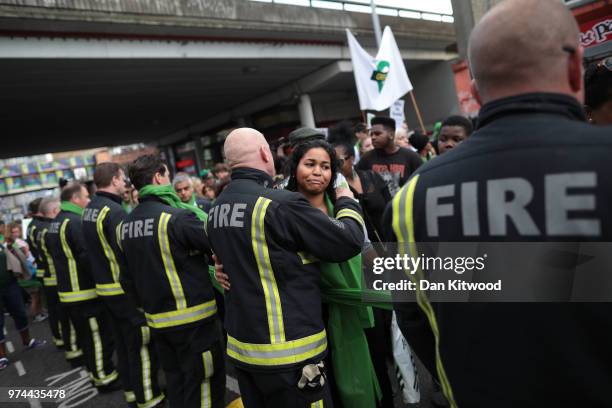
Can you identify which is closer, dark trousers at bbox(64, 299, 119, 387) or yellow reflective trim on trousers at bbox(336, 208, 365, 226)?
yellow reflective trim on trousers at bbox(336, 208, 365, 226)

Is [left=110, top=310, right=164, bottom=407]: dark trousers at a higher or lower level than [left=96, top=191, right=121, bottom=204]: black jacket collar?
lower

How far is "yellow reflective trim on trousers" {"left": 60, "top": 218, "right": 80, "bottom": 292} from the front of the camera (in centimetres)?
436

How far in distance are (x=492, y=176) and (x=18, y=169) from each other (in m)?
33.2

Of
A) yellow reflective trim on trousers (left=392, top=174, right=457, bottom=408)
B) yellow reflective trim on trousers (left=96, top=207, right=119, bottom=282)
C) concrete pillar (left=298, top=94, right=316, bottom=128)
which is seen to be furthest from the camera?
concrete pillar (left=298, top=94, right=316, bottom=128)

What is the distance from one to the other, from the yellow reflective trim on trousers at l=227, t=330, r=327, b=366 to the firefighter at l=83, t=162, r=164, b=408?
1.94 meters

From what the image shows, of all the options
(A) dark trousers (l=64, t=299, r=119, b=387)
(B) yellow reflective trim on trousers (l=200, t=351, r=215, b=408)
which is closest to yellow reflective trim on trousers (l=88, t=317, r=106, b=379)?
(A) dark trousers (l=64, t=299, r=119, b=387)

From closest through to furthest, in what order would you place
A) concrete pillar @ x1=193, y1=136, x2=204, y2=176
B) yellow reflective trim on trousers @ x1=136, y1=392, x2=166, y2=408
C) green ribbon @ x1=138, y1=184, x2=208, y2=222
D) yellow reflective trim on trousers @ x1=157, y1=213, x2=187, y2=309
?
yellow reflective trim on trousers @ x1=157, y1=213, x2=187, y2=309, green ribbon @ x1=138, y1=184, x2=208, y2=222, yellow reflective trim on trousers @ x1=136, y1=392, x2=166, y2=408, concrete pillar @ x1=193, y1=136, x2=204, y2=176

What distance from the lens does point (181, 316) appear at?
281 cm

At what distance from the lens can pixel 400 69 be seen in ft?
20.9

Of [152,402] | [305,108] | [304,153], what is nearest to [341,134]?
[304,153]

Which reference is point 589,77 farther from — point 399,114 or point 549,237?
point 399,114

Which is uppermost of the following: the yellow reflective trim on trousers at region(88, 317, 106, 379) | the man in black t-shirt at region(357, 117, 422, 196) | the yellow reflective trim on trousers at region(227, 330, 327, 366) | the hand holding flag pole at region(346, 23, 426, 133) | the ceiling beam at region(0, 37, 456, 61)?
the ceiling beam at region(0, 37, 456, 61)

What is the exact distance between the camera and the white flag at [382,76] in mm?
6281

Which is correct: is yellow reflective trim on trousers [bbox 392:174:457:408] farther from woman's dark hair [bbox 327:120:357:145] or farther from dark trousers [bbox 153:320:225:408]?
woman's dark hair [bbox 327:120:357:145]
